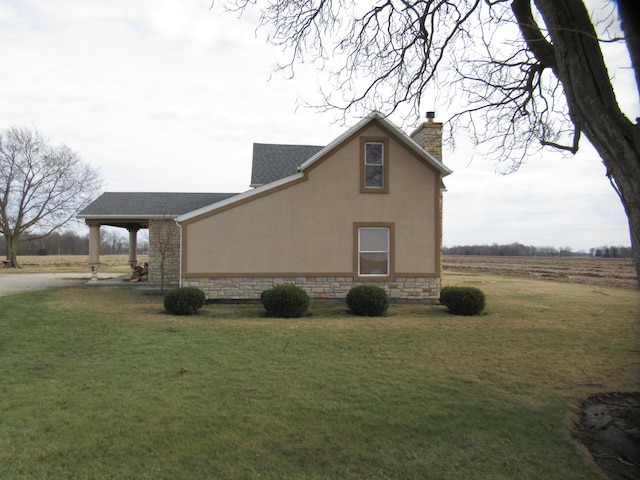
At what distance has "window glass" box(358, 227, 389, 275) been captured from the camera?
14570mm

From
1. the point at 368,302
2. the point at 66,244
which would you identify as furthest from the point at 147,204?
the point at 66,244

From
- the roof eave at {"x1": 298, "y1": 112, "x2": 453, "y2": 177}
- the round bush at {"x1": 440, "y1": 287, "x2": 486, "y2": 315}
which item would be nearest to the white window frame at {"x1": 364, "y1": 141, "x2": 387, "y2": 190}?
the roof eave at {"x1": 298, "y1": 112, "x2": 453, "y2": 177}

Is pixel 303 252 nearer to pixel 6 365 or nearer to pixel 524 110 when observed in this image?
pixel 524 110

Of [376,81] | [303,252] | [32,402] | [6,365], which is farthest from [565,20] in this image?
[303,252]

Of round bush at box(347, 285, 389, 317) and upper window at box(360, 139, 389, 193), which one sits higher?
upper window at box(360, 139, 389, 193)

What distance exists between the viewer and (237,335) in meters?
9.62

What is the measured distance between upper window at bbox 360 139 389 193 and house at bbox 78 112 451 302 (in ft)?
0.11

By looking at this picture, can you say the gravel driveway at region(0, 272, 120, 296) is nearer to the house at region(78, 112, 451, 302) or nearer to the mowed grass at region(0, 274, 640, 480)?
the mowed grass at region(0, 274, 640, 480)

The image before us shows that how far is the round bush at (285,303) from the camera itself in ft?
39.8

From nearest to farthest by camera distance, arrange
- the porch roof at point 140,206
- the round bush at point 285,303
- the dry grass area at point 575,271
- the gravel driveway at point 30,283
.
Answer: the round bush at point 285,303
the gravel driveway at point 30,283
the porch roof at point 140,206
the dry grass area at point 575,271

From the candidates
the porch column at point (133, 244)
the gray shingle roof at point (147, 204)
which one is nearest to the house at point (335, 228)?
the gray shingle roof at point (147, 204)

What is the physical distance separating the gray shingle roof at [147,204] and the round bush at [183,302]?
6.98 metres

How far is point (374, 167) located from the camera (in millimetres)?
14656

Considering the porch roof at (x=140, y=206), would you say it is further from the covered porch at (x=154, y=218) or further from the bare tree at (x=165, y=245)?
the bare tree at (x=165, y=245)
